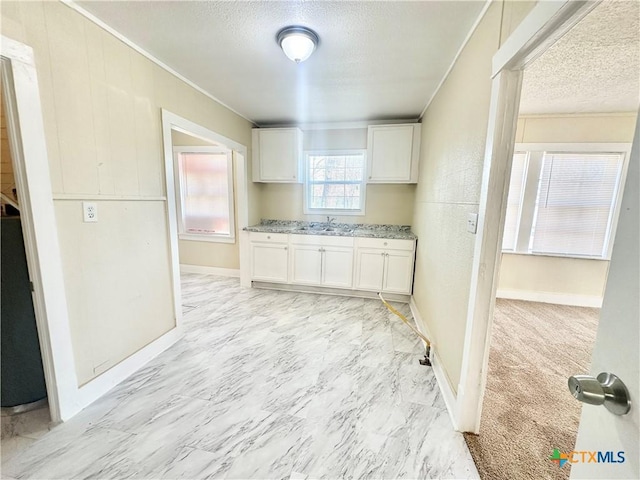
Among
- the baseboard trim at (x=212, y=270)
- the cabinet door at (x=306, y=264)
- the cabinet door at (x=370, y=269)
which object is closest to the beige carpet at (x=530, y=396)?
the cabinet door at (x=370, y=269)

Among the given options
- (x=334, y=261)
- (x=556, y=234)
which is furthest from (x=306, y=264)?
(x=556, y=234)

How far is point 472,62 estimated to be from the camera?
1.64m

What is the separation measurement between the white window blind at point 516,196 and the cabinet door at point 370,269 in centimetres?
164

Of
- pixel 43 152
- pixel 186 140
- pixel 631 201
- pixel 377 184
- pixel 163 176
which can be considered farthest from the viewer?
pixel 186 140

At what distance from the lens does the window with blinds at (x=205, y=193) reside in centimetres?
414

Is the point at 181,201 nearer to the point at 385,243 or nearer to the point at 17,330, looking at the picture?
the point at 17,330

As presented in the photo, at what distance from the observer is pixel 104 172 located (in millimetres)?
1748

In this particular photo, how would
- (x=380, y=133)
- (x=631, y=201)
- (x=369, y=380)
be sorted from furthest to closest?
(x=380, y=133) → (x=369, y=380) → (x=631, y=201)

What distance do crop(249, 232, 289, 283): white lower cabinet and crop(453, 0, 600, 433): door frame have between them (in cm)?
256

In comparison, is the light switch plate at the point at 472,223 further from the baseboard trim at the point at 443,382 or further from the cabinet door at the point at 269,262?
the cabinet door at the point at 269,262

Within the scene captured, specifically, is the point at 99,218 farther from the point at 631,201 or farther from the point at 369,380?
the point at 631,201

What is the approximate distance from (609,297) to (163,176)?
267 cm

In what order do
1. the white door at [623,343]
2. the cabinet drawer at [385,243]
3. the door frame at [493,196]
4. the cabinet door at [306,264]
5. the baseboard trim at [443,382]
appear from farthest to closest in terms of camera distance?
the cabinet door at [306,264], the cabinet drawer at [385,243], the baseboard trim at [443,382], the door frame at [493,196], the white door at [623,343]

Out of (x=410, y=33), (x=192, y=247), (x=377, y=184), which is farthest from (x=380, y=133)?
(x=192, y=247)
